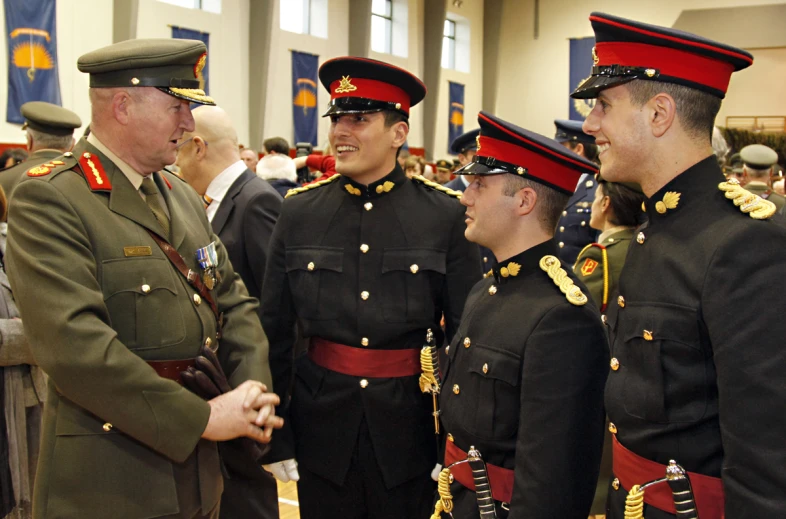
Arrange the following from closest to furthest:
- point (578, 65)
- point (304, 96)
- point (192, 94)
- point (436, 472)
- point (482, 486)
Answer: point (482, 486)
point (192, 94)
point (436, 472)
point (304, 96)
point (578, 65)

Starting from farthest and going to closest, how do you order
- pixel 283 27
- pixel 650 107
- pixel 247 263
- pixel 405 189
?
pixel 283 27 → pixel 247 263 → pixel 405 189 → pixel 650 107

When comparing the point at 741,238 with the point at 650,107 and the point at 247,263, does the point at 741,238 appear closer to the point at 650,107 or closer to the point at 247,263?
the point at 650,107

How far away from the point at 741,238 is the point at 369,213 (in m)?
1.38

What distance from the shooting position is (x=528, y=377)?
171cm

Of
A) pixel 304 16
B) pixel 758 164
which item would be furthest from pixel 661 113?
pixel 304 16

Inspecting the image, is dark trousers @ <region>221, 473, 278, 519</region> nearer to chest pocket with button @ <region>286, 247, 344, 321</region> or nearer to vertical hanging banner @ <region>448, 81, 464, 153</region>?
chest pocket with button @ <region>286, 247, 344, 321</region>

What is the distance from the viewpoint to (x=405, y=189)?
103 inches

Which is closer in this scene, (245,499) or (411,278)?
(411,278)

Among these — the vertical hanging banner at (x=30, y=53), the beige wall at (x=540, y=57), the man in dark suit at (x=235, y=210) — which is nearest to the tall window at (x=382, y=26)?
the beige wall at (x=540, y=57)

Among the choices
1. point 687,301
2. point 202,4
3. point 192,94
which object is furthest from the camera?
point 202,4

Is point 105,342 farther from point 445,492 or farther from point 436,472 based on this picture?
point 436,472

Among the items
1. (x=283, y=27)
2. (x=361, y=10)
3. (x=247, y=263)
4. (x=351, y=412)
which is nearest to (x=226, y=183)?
(x=247, y=263)

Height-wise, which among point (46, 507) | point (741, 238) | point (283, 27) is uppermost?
point (283, 27)

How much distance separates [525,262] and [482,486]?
1.83 ft
